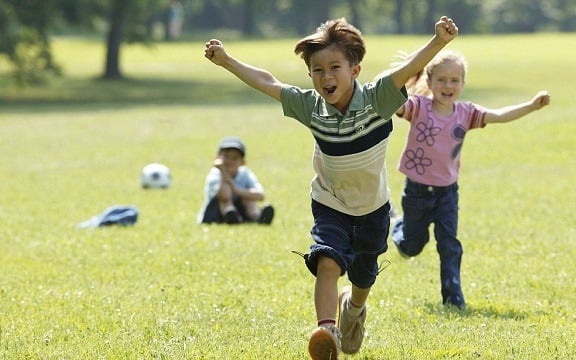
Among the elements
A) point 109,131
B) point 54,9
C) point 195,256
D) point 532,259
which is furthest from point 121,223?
point 54,9

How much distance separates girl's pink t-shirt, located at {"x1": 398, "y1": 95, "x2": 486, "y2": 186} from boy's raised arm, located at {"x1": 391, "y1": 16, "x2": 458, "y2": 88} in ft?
7.04

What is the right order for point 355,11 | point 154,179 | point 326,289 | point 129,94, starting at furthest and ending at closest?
point 355,11 < point 129,94 < point 154,179 < point 326,289

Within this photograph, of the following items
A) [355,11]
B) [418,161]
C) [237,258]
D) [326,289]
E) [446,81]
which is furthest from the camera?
[355,11]

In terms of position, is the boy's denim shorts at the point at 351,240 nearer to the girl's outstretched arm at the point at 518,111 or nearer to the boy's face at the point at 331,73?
the boy's face at the point at 331,73

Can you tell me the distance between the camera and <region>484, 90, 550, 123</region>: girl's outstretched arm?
25.2ft

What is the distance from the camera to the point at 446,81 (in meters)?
7.96

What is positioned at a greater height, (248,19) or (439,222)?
(439,222)

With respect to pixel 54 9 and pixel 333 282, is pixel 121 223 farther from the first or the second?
pixel 54 9

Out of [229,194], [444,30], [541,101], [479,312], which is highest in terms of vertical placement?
[444,30]

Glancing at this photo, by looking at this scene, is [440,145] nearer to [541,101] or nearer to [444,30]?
[541,101]

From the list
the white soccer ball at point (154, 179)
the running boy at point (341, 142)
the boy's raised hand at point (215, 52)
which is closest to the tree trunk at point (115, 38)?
the white soccer ball at point (154, 179)

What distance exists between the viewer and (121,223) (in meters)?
12.5

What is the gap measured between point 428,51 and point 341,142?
0.71 meters

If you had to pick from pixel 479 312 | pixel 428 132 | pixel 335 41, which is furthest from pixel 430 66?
pixel 335 41
